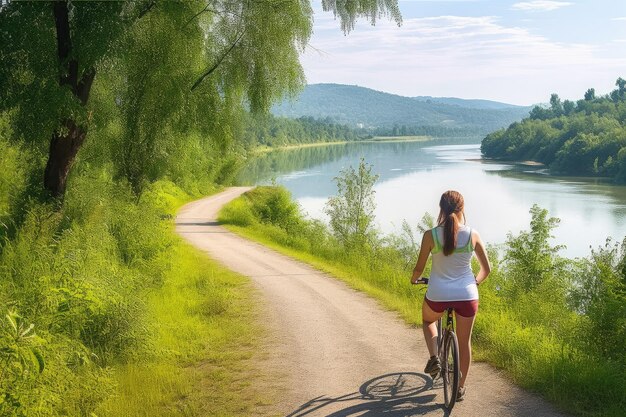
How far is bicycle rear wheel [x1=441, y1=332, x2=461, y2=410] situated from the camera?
5.42 metres

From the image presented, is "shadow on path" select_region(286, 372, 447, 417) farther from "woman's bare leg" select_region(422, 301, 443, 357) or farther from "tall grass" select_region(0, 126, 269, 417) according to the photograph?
"tall grass" select_region(0, 126, 269, 417)

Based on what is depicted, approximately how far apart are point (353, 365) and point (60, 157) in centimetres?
801

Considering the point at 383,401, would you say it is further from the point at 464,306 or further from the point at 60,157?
the point at 60,157

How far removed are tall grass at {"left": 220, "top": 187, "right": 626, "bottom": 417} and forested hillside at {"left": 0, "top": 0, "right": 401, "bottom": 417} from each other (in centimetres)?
310

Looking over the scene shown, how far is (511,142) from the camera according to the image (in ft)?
405

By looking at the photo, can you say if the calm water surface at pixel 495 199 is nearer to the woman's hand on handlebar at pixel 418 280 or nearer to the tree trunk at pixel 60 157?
the tree trunk at pixel 60 157

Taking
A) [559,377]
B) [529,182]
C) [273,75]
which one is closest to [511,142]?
[529,182]

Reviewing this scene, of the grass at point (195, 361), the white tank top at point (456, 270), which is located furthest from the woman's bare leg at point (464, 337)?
the grass at point (195, 361)

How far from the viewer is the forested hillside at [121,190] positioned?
6.06 meters

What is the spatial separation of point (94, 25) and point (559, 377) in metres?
8.80

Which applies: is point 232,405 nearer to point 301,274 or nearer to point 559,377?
point 559,377

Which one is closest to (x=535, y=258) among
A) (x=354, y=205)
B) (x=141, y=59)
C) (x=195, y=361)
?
(x=354, y=205)

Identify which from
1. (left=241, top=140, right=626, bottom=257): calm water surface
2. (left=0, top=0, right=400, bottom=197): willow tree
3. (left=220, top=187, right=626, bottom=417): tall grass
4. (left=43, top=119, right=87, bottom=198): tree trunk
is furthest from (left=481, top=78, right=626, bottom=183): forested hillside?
(left=43, top=119, right=87, bottom=198): tree trunk

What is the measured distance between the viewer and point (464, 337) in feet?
18.2
